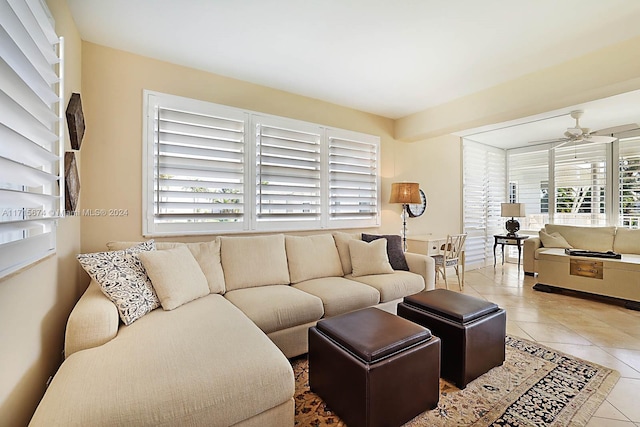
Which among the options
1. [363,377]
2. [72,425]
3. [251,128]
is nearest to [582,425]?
[363,377]

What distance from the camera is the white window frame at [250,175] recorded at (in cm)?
258

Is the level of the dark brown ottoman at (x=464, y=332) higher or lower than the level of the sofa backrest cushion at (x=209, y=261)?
lower

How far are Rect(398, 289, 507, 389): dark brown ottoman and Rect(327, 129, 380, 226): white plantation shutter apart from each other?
1830 mm

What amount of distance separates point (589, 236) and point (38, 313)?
21.1 feet

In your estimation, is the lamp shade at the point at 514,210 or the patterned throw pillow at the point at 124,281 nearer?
the patterned throw pillow at the point at 124,281

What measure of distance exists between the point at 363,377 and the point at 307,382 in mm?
699

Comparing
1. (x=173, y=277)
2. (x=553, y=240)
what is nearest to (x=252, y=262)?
(x=173, y=277)

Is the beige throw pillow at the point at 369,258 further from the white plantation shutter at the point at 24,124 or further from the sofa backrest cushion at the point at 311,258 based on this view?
the white plantation shutter at the point at 24,124

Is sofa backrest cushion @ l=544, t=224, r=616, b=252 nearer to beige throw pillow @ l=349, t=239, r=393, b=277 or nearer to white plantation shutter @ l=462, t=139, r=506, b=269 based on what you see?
white plantation shutter @ l=462, t=139, r=506, b=269

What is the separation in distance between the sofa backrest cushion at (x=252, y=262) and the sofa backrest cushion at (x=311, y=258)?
94 mm

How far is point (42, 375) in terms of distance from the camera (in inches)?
58.6

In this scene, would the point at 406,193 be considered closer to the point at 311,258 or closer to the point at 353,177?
the point at 353,177

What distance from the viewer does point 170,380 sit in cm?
112

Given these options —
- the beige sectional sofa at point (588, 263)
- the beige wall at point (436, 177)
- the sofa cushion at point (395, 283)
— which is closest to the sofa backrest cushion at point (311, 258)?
the sofa cushion at point (395, 283)
